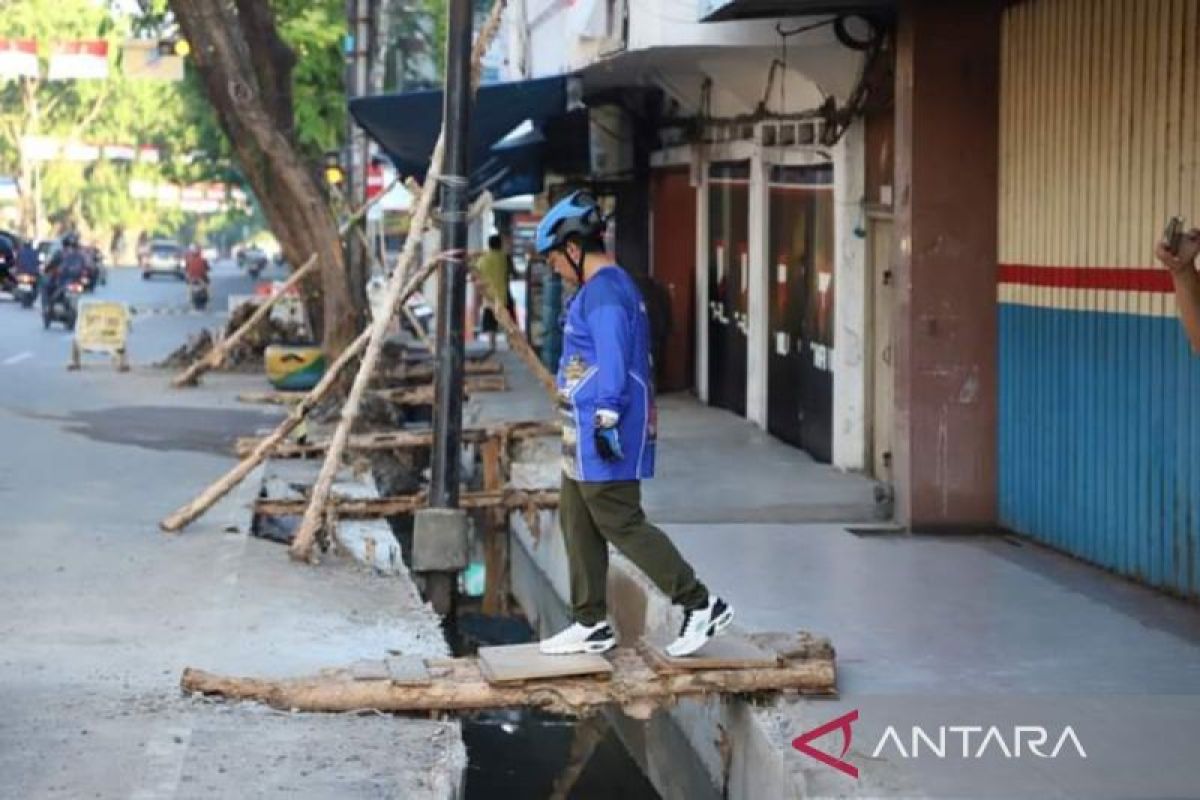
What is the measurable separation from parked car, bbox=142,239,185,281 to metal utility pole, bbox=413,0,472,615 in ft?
240

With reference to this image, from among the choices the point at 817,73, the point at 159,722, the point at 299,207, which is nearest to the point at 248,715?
the point at 159,722

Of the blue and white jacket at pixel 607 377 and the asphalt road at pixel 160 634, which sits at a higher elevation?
the blue and white jacket at pixel 607 377

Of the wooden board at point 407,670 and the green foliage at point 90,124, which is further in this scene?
the green foliage at point 90,124

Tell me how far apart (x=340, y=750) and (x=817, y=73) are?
377 inches

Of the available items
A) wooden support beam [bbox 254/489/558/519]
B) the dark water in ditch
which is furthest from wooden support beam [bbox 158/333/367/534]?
the dark water in ditch

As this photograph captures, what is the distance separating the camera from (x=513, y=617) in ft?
55.0

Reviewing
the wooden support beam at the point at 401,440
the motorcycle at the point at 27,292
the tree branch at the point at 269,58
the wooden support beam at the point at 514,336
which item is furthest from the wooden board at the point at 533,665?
the motorcycle at the point at 27,292

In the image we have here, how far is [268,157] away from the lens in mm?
25000

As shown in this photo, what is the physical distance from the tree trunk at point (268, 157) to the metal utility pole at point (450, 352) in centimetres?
1153

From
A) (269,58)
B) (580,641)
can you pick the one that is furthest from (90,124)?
(580,641)

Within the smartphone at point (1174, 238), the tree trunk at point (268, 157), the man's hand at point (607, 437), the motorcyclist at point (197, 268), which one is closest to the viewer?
the smartphone at point (1174, 238)

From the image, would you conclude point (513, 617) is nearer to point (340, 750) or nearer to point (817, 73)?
point (817, 73)

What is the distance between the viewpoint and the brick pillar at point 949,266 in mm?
14039

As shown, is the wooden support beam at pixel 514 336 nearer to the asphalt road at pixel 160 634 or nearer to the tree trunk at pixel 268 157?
the asphalt road at pixel 160 634
